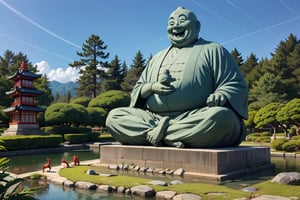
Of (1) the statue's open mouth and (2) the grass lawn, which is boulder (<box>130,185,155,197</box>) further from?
(1) the statue's open mouth

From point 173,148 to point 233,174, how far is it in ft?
5.99

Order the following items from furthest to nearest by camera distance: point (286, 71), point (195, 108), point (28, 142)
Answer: point (286, 71) → point (28, 142) → point (195, 108)

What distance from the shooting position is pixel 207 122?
8734 mm

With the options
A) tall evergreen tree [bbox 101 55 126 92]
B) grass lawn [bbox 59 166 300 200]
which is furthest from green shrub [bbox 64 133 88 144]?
tall evergreen tree [bbox 101 55 126 92]

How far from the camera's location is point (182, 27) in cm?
1042

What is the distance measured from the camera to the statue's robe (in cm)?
894

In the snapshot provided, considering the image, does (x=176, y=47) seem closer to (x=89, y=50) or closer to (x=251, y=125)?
(x=251, y=125)

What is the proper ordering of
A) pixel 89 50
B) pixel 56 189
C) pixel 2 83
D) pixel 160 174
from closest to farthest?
pixel 56 189
pixel 160 174
pixel 2 83
pixel 89 50

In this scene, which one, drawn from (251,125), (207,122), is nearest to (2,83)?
(251,125)

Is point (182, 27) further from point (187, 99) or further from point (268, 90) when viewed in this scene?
point (268, 90)

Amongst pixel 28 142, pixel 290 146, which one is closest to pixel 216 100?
pixel 290 146

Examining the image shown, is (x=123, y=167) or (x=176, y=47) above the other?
(x=176, y=47)

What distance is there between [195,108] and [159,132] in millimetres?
1319

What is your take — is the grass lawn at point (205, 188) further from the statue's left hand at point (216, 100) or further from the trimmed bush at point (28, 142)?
the trimmed bush at point (28, 142)
